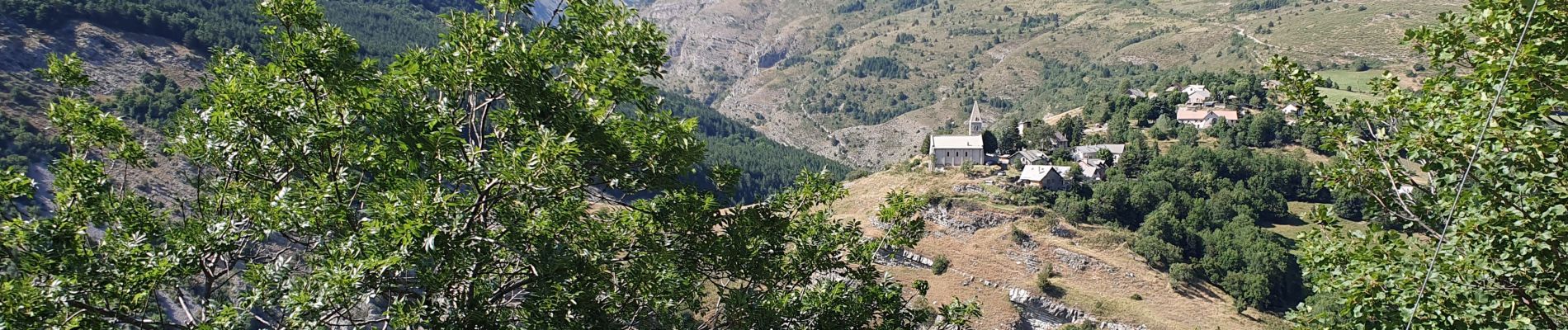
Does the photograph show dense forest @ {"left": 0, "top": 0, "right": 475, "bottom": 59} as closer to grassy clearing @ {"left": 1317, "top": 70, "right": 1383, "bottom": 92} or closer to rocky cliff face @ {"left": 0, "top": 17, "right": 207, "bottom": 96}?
rocky cliff face @ {"left": 0, "top": 17, "right": 207, "bottom": 96}

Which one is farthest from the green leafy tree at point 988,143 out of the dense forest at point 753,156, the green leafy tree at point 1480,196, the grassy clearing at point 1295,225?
the green leafy tree at point 1480,196

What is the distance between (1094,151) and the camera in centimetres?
6950

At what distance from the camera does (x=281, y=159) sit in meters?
6.61

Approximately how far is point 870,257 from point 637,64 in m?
3.23

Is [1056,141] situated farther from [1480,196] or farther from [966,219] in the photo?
[1480,196]

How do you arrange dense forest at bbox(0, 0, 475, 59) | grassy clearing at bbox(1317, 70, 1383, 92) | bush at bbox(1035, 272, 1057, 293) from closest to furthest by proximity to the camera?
bush at bbox(1035, 272, 1057, 293), dense forest at bbox(0, 0, 475, 59), grassy clearing at bbox(1317, 70, 1383, 92)

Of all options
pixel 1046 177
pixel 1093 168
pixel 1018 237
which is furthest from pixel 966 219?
pixel 1093 168

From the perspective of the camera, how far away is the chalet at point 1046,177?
59.0 m

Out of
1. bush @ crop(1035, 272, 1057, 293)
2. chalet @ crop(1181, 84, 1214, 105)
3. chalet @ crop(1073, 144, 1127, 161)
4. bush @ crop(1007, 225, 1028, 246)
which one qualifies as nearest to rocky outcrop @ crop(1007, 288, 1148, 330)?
bush @ crop(1035, 272, 1057, 293)

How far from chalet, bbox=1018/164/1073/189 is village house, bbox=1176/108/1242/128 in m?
27.1

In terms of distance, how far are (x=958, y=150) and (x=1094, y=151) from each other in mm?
13120

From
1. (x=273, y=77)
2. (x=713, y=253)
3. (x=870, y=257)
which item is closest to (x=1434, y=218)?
(x=870, y=257)

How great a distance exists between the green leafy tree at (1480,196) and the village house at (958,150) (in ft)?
196

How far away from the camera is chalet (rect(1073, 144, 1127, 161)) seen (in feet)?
224
